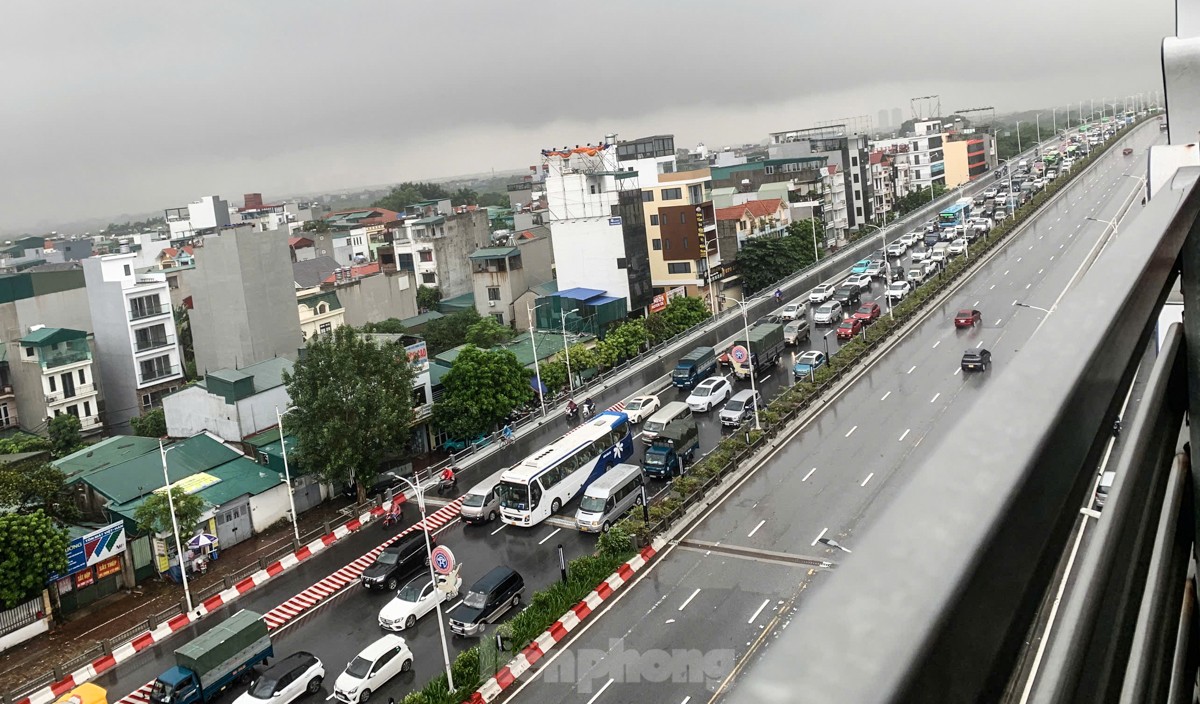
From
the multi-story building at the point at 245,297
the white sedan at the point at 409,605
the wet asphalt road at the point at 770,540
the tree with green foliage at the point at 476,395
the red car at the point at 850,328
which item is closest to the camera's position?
the wet asphalt road at the point at 770,540

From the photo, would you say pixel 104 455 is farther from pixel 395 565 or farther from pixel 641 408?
pixel 641 408

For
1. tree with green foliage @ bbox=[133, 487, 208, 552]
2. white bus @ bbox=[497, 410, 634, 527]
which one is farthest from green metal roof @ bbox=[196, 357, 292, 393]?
white bus @ bbox=[497, 410, 634, 527]

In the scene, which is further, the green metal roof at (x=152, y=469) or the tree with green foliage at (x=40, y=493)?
the green metal roof at (x=152, y=469)

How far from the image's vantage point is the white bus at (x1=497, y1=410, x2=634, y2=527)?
15375 mm

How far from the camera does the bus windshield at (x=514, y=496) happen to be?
1530 cm

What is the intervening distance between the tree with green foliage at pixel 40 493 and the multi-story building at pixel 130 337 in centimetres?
1132

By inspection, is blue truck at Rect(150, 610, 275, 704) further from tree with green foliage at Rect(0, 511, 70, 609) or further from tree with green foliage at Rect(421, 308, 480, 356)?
tree with green foliage at Rect(421, 308, 480, 356)

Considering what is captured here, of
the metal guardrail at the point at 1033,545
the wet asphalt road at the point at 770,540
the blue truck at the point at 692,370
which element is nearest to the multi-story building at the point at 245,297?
the blue truck at the point at 692,370

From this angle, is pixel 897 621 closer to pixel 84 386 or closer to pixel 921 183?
pixel 84 386

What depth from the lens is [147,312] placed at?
90.3ft

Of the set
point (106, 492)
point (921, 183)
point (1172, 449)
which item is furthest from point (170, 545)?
point (921, 183)

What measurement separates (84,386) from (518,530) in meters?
17.8

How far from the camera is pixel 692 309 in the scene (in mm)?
29141

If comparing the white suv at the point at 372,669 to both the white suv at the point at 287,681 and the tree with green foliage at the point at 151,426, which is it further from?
the tree with green foliage at the point at 151,426
